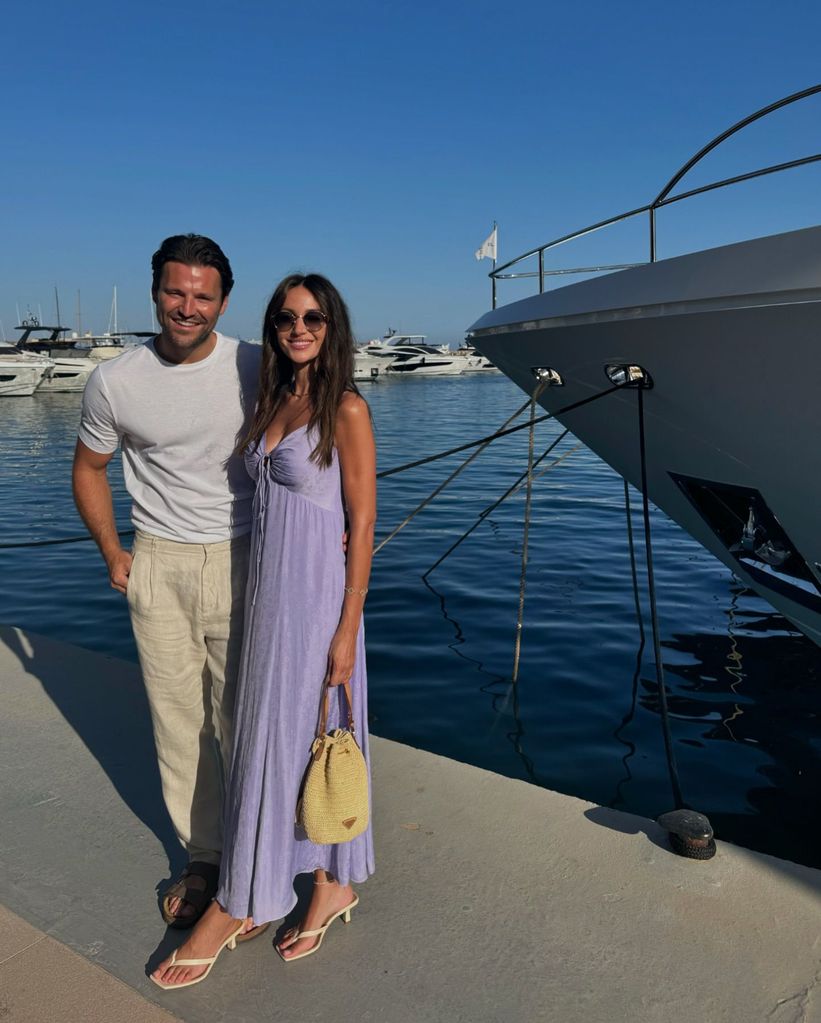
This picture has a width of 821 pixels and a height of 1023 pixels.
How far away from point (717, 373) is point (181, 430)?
2.18 meters

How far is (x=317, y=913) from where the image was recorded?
7.50 ft

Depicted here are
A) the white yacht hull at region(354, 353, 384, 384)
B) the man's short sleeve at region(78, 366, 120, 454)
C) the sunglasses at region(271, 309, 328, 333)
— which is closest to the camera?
the sunglasses at region(271, 309, 328, 333)

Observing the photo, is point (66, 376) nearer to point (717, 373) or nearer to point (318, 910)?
point (717, 373)

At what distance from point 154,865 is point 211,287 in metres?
1.72

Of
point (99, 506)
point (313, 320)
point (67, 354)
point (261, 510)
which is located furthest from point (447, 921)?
point (67, 354)

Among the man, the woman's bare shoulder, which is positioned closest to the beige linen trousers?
the man

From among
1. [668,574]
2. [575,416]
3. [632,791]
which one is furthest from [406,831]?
[668,574]

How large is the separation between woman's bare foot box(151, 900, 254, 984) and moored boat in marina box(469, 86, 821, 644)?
7.73ft

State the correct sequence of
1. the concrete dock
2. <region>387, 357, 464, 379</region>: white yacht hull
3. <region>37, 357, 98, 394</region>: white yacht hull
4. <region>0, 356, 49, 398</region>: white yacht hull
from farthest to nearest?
<region>387, 357, 464, 379</region>: white yacht hull < <region>37, 357, 98, 394</region>: white yacht hull < <region>0, 356, 49, 398</region>: white yacht hull < the concrete dock

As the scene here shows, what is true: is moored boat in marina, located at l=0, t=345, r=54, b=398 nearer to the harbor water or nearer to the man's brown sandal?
the harbor water

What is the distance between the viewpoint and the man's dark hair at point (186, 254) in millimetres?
2264

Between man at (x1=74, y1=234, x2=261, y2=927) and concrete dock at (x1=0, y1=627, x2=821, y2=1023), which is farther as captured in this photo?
man at (x1=74, y1=234, x2=261, y2=927)

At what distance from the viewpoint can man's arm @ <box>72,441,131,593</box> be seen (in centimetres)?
244

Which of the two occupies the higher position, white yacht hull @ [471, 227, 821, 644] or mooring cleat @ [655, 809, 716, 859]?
white yacht hull @ [471, 227, 821, 644]
